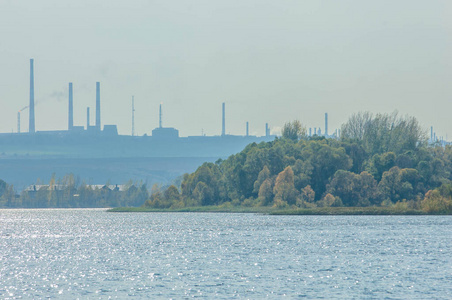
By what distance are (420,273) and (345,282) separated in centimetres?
847

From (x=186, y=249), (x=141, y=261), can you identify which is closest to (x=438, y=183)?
(x=186, y=249)

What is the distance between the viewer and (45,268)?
2862 inches

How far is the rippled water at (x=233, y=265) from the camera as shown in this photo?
5722cm

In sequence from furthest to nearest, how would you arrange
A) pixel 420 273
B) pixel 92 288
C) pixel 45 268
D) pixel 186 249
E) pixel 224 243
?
pixel 224 243 < pixel 186 249 < pixel 45 268 < pixel 420 273 < pixel 92 288

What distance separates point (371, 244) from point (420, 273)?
1166 inches

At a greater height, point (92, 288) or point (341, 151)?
point (341, 151)

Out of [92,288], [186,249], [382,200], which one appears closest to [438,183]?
[382,200]

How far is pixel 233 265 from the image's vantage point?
7312 cm

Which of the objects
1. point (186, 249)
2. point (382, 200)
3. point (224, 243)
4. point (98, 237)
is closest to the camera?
point (186, 249)

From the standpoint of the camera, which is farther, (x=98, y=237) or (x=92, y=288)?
(x=98, y=237)

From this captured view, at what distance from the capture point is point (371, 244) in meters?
95.9

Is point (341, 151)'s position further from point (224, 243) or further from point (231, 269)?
point (231, 269)

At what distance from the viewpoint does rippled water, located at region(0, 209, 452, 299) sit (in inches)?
2253

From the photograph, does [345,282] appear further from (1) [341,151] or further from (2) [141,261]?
(1) [341,151]
